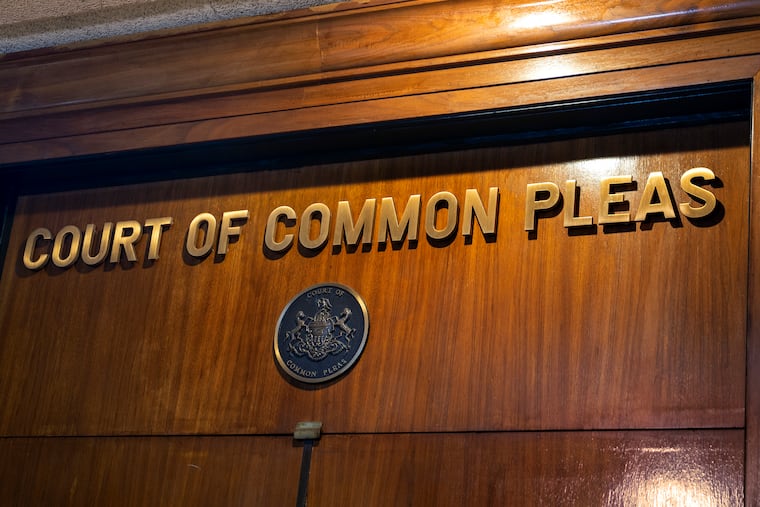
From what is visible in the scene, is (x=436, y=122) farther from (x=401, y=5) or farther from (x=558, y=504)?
(x=558, y=504)

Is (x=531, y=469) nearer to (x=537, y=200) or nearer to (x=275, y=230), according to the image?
(x=537, y=200)

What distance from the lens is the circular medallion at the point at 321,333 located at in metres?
2.56

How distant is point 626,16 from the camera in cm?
250

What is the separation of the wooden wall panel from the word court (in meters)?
0.02

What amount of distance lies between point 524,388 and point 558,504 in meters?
0.25

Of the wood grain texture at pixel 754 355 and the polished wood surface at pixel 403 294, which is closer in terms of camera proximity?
the wood grain texture at pixel 754 355

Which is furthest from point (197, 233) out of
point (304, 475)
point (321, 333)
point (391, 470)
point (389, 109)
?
point (391, 470)

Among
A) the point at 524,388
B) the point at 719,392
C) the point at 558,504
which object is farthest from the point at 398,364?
the point at 719,392

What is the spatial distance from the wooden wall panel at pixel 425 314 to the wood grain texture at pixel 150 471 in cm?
4

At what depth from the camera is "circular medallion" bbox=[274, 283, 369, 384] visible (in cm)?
256

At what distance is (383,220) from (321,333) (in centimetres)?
30

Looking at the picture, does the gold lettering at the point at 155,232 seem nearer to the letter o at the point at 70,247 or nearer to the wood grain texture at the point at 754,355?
the letter o at the point at 70,247

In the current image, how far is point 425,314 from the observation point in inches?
99.9

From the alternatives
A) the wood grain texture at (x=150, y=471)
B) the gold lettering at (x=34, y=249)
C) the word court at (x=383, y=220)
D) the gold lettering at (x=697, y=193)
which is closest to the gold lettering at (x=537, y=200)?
the word court at (x=383, y=220)
